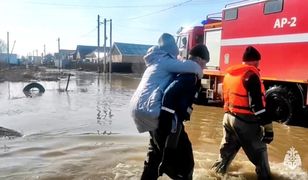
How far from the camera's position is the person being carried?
13.8 feet

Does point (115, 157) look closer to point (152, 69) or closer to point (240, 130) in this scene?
point (240, 130)

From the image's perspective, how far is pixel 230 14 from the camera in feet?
48.5

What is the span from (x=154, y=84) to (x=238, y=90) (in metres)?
1.63

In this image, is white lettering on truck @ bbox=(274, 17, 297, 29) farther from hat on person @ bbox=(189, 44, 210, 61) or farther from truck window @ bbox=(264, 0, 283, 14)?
hat on person @ bbox=(189, 44, 210, 61)

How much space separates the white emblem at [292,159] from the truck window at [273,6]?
4875 millimetres

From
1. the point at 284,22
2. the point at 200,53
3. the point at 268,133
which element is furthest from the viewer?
the point at 284,22

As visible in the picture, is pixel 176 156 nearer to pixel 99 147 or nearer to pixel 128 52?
pixel 99 147

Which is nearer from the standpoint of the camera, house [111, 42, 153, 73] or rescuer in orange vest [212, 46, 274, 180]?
rescuer in orange vest [212, 46, 274, 180]

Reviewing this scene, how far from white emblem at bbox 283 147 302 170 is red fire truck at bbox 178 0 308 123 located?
78.8 inches

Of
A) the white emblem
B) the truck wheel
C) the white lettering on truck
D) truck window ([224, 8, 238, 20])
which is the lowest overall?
the white emblem

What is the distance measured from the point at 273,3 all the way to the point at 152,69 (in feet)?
29.8

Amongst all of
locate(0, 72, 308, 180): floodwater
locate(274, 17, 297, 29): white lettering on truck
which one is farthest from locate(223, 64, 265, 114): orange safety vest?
locate(274, 17, 297, 29): white lettering on truck

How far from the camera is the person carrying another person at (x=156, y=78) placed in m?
4.27

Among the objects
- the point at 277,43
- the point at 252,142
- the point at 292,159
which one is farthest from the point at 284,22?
the point at 252,142
